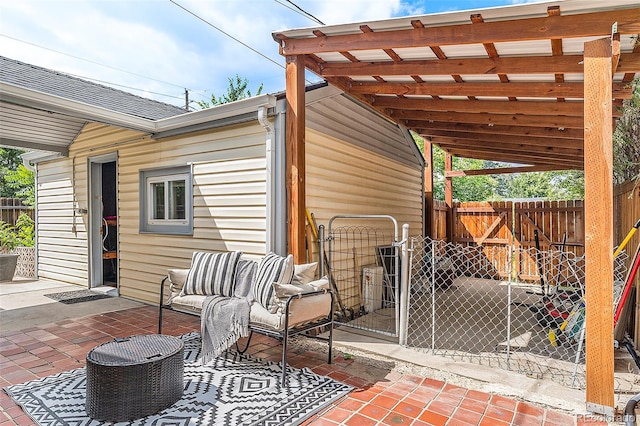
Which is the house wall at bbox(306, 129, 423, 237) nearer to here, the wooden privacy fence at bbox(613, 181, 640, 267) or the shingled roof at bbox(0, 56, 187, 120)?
the shingled roof at bbox(0, 56, 187, 120)

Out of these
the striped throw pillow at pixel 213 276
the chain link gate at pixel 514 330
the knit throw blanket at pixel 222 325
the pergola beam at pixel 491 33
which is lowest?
the chain link gate at pixel 514 330

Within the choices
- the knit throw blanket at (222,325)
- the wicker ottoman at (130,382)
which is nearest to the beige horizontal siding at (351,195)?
the knit throw blanket at (222,325)

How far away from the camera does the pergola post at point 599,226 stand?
8.21 ft

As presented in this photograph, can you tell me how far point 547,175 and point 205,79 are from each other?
2241cm

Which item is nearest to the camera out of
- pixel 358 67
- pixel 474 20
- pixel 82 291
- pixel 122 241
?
pixel 474 20

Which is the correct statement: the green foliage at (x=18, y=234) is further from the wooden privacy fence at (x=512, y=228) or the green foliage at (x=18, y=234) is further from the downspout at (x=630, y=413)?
the downspout at (x=630, y=413)

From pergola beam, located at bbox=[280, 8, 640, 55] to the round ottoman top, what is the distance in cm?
293

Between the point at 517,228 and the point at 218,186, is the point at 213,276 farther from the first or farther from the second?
the point at 517,228

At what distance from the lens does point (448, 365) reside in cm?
335

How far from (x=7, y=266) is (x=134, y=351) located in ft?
23.0

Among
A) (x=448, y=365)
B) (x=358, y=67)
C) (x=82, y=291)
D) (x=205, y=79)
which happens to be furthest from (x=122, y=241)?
(x=205, y=79)

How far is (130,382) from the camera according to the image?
2375 mm

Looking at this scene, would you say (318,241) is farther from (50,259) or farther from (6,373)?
(50,259)

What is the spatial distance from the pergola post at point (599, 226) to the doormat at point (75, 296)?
21.3 ft
